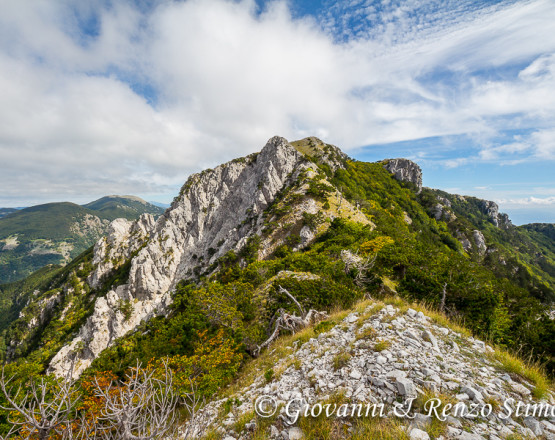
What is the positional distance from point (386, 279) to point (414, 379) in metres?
13.2

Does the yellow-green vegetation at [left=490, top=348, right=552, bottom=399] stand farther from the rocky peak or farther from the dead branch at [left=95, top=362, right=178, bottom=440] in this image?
the rocky peak

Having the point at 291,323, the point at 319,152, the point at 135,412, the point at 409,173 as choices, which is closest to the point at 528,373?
the point at 135,412

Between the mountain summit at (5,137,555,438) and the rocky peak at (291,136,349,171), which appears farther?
the rocky peak at (291,136,349,171)

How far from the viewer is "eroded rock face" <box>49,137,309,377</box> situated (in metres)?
63.8

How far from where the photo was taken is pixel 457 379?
6.14 meters

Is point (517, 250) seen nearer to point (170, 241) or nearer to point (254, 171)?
point (254, 171)

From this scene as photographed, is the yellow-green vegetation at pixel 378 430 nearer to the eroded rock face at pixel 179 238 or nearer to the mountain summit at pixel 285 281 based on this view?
the mountain summit at pixel 285 281

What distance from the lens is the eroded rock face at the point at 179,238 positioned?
63844 mm

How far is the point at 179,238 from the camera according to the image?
90.5 meters

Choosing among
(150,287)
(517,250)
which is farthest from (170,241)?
(517,250)

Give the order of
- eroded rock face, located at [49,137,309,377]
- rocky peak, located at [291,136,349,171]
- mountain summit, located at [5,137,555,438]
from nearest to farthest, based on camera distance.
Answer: mountain summit, located at [5,137,555,438], eroded rock face, located at [49,137,309,377], rocky peak, located at [291,136,349,171]

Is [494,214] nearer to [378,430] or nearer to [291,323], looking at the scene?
[291,323]

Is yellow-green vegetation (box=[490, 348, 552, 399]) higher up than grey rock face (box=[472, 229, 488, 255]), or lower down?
lower down

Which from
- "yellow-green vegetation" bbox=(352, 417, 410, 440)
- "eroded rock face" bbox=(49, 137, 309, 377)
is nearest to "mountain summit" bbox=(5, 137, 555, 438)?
"eroded rock face" bbox=(49, 137, 309, 377)
